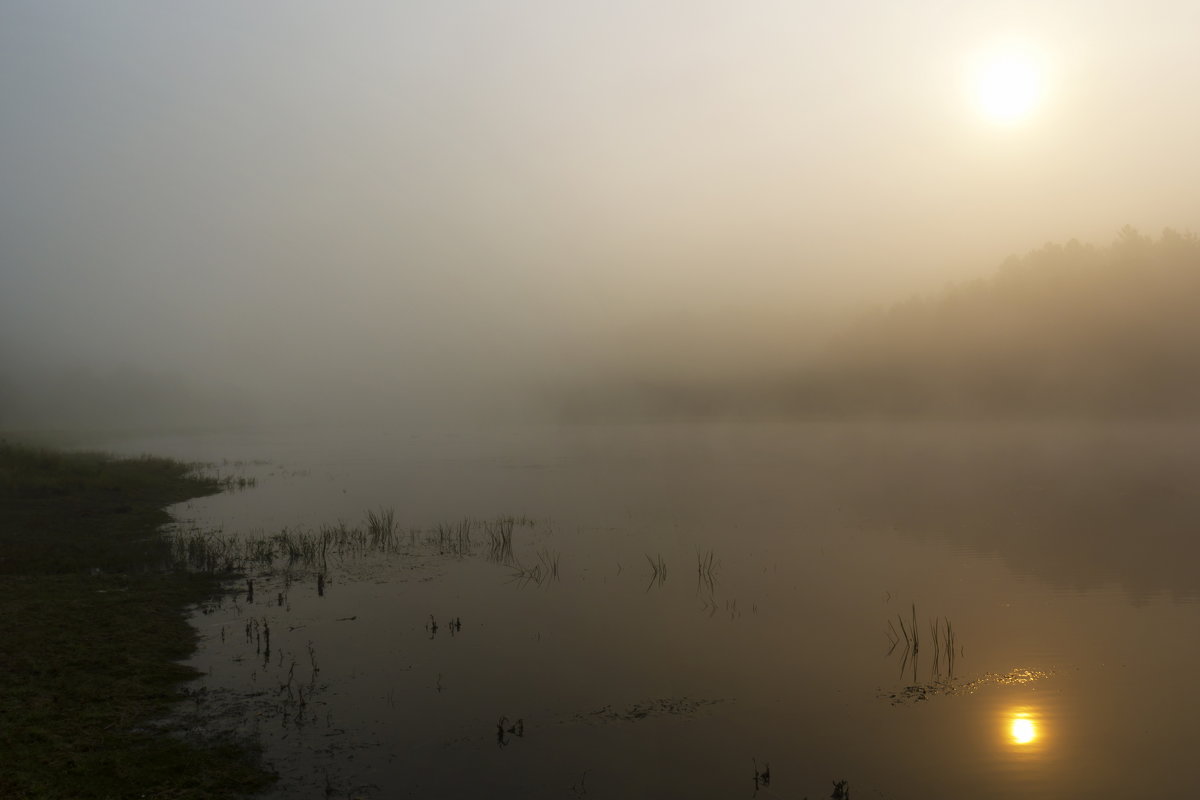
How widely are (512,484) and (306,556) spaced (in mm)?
23542

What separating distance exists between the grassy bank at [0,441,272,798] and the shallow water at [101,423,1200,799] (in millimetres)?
728

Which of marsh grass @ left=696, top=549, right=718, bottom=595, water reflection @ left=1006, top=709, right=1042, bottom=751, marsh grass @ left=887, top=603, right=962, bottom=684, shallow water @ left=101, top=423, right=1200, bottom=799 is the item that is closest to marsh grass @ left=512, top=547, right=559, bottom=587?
shallow water @ left=101, top=423, right=1200, bottom=799

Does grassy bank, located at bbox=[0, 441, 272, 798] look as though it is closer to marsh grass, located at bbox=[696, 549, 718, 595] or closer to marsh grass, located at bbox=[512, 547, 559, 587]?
marsh grass, located at bbox=[512, 547, 559, 587]

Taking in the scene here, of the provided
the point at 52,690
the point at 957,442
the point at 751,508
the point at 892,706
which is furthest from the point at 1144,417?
the point at 52,690

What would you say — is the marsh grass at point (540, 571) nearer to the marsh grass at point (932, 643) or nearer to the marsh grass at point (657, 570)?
the marsh grass at point (657, 570)

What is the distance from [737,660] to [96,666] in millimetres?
11566

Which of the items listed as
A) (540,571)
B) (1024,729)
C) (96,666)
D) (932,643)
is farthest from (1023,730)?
(96,666)

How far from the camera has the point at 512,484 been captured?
45938 mm

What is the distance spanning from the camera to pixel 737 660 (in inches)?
539

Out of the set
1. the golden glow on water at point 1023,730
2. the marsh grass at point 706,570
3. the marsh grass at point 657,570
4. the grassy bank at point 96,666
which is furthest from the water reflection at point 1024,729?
the grassy bank at point 96,666

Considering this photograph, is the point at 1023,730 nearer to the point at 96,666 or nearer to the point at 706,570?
the point at 706,570

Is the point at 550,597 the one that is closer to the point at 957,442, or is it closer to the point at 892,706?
the point at 892,706

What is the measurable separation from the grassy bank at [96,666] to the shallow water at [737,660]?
73cm

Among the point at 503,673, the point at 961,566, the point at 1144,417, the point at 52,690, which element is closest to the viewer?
the point at 52,690
